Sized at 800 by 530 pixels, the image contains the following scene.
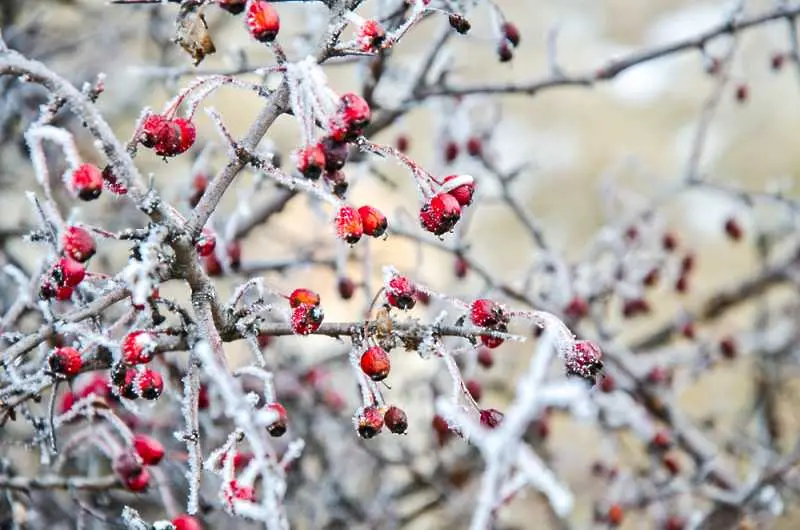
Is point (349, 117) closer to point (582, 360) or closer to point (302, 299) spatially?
point (302, 299)

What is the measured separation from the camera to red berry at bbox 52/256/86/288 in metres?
1.11

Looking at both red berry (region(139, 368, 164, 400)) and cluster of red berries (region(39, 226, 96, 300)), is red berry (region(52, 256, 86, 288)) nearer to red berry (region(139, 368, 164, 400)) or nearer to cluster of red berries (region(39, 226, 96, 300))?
cluster of red berries (region(39, 226, 96, 300))

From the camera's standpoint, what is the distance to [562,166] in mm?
7543

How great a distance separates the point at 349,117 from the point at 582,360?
41 cm

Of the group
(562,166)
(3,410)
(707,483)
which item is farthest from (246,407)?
(562,166)

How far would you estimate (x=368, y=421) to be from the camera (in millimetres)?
1177

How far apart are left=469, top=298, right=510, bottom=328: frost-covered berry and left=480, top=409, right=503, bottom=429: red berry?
12 centimetres

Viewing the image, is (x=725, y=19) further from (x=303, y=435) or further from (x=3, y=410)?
(x=3, y=410)

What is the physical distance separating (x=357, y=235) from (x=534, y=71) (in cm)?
688

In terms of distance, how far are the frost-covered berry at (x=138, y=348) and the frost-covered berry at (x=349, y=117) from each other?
34 centimetres

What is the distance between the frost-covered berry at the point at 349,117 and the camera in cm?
99

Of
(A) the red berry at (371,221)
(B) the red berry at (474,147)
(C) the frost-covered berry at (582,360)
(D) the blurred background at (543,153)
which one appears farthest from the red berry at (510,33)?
(B) the red berry at (474,147)

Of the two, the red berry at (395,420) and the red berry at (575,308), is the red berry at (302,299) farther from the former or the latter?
the red berry at (575,308)

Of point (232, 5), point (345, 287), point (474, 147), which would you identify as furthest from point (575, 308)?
point (232, 5)
